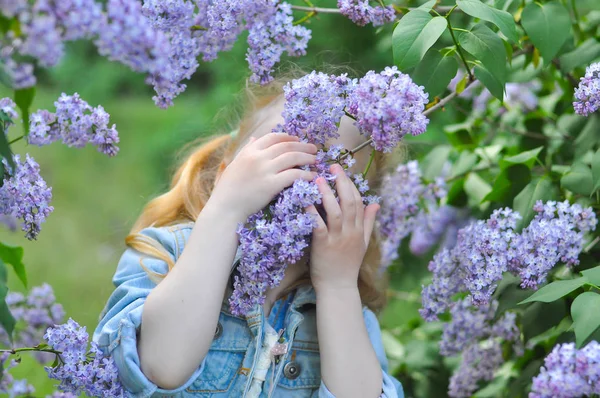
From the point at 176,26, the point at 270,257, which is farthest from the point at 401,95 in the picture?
the point at 176,26

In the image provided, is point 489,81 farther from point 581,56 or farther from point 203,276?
point 203,276

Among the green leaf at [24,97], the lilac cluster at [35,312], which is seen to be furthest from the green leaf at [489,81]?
the lilac cluster at [35,312]

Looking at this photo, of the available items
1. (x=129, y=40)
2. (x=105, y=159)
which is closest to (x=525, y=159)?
(x=129, y=40)

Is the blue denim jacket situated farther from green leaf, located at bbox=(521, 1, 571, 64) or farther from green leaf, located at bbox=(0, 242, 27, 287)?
green leaf, located at bbox=(521, 1, 571, 64)

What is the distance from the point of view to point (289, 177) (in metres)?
1.51

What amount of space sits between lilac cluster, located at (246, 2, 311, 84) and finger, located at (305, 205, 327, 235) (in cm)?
31

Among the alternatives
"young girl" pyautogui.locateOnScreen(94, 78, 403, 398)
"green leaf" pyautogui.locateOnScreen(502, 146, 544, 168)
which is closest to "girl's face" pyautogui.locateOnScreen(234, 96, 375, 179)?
"young girl" pyautogui.locateOnScreen(94, 78, 403, 398)

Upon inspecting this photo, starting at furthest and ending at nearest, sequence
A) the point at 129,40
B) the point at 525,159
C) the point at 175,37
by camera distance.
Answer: the point at 525,159, the point at 175,37, the point at 129,40

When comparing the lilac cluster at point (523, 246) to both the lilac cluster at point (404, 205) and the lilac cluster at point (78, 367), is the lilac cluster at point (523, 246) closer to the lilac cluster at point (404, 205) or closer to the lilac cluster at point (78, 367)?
the lilac cluster at point (404, 205)

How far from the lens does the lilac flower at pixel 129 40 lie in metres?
1.02

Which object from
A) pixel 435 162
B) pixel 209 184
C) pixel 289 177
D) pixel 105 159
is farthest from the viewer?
pixel 105 159

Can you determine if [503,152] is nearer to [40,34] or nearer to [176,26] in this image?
[176,26]

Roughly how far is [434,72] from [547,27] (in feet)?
1.00

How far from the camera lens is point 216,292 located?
1563mm
